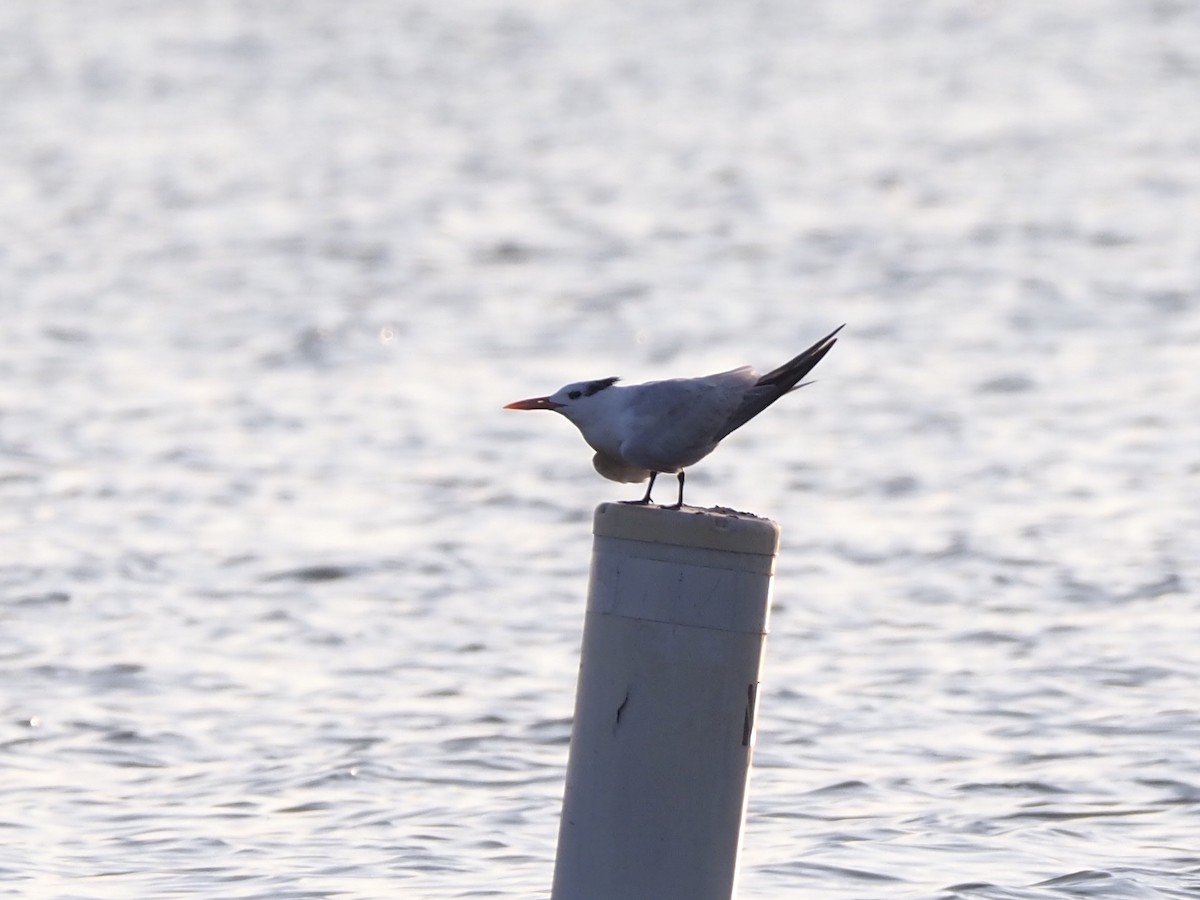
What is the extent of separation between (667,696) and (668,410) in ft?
2.66

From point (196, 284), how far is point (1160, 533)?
12886 mm

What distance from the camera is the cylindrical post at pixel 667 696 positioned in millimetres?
5828

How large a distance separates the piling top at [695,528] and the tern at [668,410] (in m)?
0.21

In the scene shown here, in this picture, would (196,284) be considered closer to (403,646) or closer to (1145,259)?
(1145,259)

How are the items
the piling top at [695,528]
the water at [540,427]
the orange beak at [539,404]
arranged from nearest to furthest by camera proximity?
the piling top at [695,528]
the orange beak at [539,404]
the water at [540,427]

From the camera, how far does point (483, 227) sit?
27.7 meters

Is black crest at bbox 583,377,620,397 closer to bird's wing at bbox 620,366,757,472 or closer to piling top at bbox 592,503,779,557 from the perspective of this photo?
bird's wing at bbox 620,366,757,472

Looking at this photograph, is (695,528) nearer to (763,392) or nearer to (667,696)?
(667,696)

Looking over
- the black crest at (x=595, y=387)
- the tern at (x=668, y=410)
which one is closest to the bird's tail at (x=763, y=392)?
the tern at (x=668, y=410)

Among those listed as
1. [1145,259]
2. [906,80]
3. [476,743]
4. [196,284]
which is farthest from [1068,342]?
[906,80]

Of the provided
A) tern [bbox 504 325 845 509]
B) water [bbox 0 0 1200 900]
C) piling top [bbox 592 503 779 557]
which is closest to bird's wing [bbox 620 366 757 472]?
tern [bbox 504 325 845 509]

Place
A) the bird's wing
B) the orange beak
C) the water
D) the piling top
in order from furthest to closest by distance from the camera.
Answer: the water < the orange beak < the bird's wing < the piling top

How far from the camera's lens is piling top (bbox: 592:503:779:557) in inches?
228

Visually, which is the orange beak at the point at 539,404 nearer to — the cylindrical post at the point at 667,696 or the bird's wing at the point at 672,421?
the bird's wing at the point at 672,421
